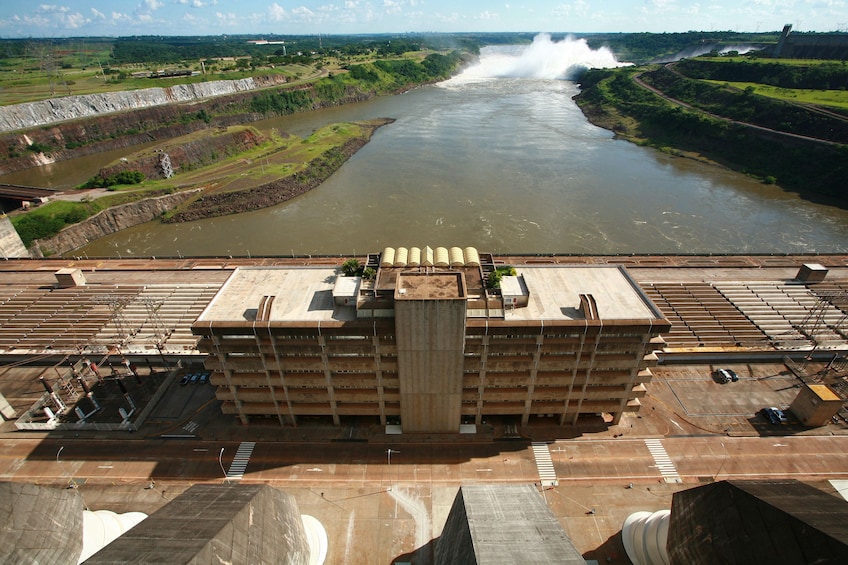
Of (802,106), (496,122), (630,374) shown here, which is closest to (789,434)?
(630,374)

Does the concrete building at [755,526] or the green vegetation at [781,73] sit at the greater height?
the green vegetation at [781,73]

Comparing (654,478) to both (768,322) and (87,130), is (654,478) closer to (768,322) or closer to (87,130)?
(768,322)

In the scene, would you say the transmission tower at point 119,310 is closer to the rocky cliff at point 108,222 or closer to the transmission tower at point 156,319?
the transmission tower at point 156,319

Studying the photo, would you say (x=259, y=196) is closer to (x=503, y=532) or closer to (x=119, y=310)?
(x=119, y=310)

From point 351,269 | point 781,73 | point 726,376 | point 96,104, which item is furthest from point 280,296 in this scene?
point 781,73

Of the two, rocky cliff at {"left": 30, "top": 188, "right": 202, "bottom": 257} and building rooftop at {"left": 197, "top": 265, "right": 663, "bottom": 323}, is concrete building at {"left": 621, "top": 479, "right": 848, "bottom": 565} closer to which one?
building rooftop at {"left": 197, "top": 265, "right": 663, "bottom": 323}

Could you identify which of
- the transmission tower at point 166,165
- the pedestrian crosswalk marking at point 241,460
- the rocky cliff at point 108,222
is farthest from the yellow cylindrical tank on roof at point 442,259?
the transmission tower at point 166,165
